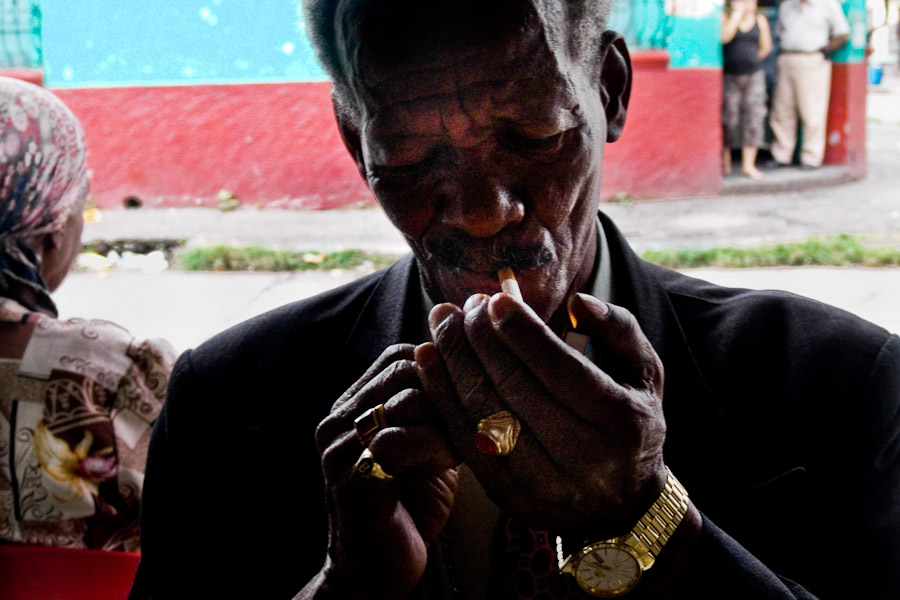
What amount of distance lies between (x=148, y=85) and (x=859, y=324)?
292 inches

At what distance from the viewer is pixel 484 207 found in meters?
1.24

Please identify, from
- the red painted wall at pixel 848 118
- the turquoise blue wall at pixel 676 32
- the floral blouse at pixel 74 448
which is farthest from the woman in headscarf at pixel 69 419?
the red painted wall at pixel 848 118

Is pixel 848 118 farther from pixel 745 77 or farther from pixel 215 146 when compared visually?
pixel 215 146

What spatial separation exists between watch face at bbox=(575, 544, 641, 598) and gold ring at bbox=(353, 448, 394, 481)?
0.26m

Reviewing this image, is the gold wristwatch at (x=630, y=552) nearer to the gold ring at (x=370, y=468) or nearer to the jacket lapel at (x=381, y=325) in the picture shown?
the gold ring at (x=370, y=468)

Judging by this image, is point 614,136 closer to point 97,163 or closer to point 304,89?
point 304,89

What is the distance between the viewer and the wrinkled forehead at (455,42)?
1.21 meters

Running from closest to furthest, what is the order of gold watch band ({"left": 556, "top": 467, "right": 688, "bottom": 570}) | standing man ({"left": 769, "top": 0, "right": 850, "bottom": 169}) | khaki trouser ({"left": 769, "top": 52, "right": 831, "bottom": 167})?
gold watch band ({"left": 556, "top": 467, "right": 688, "bottom": 570}) → standing man ({"left": 769, "top": 0, "right": 850, "bottom": 169}) → khaki trouser ({"left": 769, "top": 52, "right": 831, "bottom": 167})

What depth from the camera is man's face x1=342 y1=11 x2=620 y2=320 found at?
4.00ft

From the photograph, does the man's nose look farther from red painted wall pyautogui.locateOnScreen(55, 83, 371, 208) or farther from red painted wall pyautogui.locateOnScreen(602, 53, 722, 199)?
red painted wall pyautogui.locateOnScreen(602, 53, 722, 199)

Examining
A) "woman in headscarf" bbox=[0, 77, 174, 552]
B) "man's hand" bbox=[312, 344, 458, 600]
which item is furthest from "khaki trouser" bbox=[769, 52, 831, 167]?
"man's hand" bbox=[312, 344, 458, 600]

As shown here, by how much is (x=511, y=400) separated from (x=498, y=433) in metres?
0.04

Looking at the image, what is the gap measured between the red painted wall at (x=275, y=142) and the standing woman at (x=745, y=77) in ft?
4.18

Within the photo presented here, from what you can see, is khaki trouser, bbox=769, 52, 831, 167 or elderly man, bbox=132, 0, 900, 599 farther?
khaki trouser, bbox=769, 52, 831, 167
